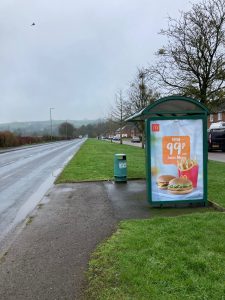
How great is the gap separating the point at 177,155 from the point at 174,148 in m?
0.17

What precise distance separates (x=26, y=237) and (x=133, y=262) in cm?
249

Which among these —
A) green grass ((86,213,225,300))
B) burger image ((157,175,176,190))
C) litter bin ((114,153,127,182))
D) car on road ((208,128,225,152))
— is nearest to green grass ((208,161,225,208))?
burger image ((157,175,176,190))

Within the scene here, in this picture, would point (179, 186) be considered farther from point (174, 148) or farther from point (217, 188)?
point (217, 188)

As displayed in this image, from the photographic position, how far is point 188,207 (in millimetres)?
8734

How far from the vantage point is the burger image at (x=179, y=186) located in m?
8.80

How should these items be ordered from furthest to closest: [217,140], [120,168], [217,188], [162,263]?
[217,140]
[120,168]
[217,188]
[162,263]

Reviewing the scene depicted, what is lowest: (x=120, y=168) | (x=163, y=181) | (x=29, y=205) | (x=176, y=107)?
(x=29, y=205)

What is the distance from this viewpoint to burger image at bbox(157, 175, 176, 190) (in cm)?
879

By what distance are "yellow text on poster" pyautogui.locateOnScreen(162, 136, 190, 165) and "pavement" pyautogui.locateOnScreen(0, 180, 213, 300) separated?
110 cm

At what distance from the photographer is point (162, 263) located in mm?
4867

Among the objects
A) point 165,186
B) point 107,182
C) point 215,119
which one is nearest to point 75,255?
point 165,186

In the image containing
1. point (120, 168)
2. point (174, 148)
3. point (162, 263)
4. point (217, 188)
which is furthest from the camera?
point (120, 168)

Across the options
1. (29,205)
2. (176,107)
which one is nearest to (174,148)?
(176,107)

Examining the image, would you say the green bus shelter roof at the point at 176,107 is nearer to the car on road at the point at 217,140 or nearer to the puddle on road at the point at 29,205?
the puddle on road at the point at 29,205
